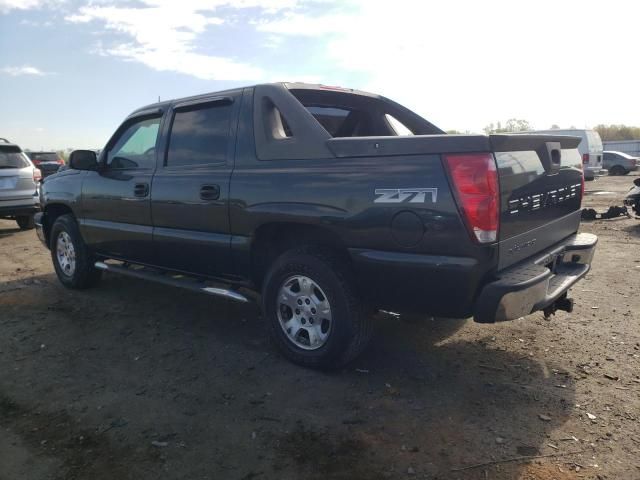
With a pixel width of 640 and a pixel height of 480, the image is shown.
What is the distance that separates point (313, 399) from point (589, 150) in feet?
58.6

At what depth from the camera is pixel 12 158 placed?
10.3 metres

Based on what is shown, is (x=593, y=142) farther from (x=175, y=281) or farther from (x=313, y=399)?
(x=313, y=399)

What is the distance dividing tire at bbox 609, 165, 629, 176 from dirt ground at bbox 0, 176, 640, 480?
25658 millimetres

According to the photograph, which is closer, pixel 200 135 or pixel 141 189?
pixel 200 135

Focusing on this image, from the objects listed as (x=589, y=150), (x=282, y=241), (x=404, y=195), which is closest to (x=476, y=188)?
(x=404, y=195)

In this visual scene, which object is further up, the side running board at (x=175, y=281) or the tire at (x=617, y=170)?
the tire at (x=617, y=170)

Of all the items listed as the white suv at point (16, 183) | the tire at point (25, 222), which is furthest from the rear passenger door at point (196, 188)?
the tire at point (25, 222)

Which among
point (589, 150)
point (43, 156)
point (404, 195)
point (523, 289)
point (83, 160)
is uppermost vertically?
point (43, 156)

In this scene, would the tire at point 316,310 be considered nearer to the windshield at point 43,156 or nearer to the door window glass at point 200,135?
the door window glass at point 200,135

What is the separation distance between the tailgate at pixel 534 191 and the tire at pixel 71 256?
4495 mm

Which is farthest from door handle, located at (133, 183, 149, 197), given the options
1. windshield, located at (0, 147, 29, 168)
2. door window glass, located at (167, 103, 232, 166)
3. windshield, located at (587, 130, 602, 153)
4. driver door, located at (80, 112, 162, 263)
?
windshield, located at (587, 130, 602, 153)

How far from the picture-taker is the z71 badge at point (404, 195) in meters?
2.90

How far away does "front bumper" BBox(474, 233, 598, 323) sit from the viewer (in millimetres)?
2863

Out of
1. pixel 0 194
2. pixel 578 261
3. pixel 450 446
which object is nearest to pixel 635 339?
pixel 578 261
